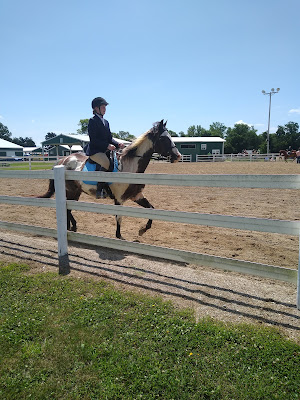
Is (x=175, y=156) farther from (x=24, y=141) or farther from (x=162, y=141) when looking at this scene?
(x=24, y=141)

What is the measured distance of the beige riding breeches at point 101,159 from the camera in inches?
223

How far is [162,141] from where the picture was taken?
600 cm

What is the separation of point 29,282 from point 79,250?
123 cm

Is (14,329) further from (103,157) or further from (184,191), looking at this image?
(184,191)

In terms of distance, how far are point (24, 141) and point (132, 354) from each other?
149m

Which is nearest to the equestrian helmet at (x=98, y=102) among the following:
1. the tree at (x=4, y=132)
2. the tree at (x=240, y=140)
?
the tree at (x=240, y=140)

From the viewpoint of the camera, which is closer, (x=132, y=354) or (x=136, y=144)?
(x=132, y=354)

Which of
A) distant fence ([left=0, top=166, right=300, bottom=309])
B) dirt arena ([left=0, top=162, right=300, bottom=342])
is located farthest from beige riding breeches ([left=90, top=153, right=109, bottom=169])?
dirt arena ([left=0, top=162, right=300, bottom=342])

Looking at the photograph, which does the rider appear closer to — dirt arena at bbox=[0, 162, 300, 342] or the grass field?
dirt arena at bbox=[0, 162, 300, 342]

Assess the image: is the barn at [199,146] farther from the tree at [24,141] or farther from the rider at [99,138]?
the tree at [24,141]

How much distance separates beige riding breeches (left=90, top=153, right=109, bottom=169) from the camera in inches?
223

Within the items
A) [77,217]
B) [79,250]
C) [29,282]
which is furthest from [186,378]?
[77,217]

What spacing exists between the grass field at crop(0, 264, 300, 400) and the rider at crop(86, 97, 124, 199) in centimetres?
313

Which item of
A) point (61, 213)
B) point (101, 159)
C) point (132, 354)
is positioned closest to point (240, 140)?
point (101, 159)
